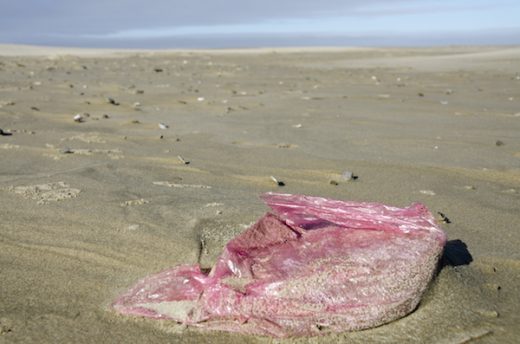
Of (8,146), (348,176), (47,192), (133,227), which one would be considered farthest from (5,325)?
(8,146)

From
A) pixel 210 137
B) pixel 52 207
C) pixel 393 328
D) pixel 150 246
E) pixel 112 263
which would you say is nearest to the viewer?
pixel 393 328

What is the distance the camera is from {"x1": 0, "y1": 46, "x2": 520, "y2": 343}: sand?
77.9 inches

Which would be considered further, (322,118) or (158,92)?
(158,92)

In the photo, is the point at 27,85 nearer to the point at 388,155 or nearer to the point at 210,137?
the point at 210,137

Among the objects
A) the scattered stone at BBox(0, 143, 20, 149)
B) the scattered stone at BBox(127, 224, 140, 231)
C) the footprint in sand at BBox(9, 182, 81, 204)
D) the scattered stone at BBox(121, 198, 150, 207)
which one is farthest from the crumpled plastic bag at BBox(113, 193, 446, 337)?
the scattered stone at BBox(0, 143, 20, 149)

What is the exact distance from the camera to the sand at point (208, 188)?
198 cm

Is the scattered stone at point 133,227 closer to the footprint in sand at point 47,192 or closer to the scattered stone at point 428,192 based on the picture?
the footprint in sand at point 47,192

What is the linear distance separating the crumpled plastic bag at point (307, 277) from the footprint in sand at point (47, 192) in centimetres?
130

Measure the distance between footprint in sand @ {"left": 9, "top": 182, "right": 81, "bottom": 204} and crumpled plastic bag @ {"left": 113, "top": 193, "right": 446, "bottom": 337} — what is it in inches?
51.2

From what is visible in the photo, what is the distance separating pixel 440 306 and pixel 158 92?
812cm

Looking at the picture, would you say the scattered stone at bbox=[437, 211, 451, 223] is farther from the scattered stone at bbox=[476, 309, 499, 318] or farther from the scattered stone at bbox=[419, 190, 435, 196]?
the scattered stone at bbox=[476, 309, 499, 318]

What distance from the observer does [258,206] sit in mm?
3125

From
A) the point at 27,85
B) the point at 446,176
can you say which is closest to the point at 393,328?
the point at 446,176

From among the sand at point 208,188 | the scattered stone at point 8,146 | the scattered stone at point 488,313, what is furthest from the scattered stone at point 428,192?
the scattered stone at point 8,146
